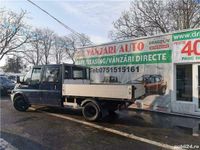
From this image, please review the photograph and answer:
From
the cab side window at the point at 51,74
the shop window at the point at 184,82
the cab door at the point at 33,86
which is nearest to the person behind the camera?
the cab side window at the point at 51,74

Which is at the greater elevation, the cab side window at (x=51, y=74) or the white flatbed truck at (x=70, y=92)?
the cab side window at (x=51, y=74)

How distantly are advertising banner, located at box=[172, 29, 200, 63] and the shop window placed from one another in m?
0.45

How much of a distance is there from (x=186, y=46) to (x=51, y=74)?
6.01 m

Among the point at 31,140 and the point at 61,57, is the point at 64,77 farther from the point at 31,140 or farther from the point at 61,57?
the point at 61,57

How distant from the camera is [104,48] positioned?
14172 mm

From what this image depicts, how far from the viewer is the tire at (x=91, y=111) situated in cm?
871

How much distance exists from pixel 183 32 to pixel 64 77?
18.4ft

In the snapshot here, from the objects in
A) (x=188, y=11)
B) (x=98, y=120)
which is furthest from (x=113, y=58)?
(x=188, y=11)

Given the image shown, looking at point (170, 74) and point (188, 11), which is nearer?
point (170, 74)

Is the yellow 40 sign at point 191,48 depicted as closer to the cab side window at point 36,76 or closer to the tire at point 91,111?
the tire at point 91,111

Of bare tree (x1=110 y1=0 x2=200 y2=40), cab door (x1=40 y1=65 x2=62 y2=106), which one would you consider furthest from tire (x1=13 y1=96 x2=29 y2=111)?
bare tree (x1=110 y1=0 x2=200 y2=40)

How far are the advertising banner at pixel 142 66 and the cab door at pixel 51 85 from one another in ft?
11.0

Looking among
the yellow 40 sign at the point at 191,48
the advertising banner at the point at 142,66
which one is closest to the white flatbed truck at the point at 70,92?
the advertising banner at the point at 142,66

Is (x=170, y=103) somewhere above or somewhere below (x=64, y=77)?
below
